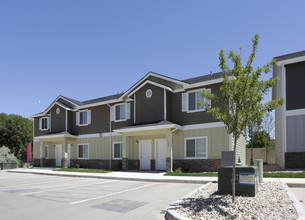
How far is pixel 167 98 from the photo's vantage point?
19250 mm

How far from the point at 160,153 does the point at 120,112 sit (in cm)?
545

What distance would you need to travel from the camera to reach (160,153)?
65.0 feet

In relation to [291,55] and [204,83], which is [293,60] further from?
[204,83]

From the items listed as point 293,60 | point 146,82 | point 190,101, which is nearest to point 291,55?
point 293,60

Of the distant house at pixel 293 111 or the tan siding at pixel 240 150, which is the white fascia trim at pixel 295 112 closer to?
the distant house at pixel 293 111

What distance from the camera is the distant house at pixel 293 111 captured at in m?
15.4

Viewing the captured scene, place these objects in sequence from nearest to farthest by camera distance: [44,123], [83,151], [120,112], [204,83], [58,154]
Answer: [204,83]
[120,112]
[83,151]
[58,154]
[44,123]

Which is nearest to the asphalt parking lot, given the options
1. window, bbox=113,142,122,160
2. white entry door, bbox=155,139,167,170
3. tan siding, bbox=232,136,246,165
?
tan siding, bbox=232,136,246,165

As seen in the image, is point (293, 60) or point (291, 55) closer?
point (293, 60)

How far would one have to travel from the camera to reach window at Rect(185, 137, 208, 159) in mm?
17578

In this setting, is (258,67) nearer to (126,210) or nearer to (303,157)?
(126,210)

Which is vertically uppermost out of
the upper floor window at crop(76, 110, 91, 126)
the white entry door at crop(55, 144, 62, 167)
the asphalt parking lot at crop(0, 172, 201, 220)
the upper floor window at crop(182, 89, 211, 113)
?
the upper floor window at crop(182, 89, 211, 113)

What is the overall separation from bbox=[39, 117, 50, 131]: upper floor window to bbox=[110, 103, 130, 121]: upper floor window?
942cm

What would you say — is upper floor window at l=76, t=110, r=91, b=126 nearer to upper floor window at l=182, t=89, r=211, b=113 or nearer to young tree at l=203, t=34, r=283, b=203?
upper floor window at l=182, t=89, r=211, b=113
